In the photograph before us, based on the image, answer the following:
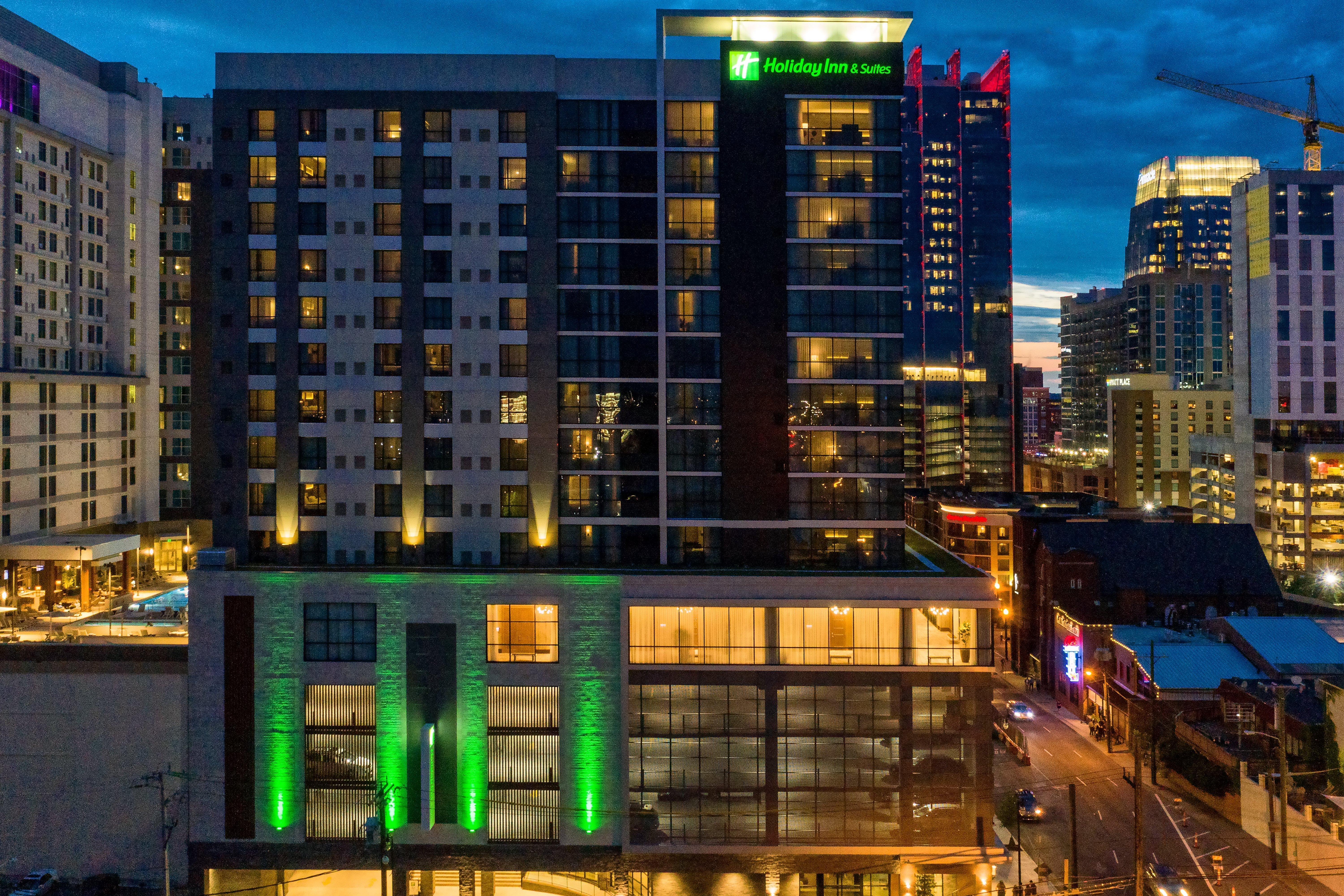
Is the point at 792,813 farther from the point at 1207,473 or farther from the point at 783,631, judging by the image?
the point at 1207,473

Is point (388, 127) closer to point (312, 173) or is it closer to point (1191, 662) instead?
point (312, 173)

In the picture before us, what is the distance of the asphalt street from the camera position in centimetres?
5034

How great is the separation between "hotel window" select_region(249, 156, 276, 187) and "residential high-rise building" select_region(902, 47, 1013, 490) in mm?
148349

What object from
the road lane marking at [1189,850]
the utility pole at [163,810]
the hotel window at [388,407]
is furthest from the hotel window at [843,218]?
the utility pole at [163,810]

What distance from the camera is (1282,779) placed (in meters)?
47.3

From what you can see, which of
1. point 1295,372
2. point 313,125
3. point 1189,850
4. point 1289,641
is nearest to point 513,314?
point 313,125

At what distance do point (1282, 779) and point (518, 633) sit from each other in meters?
41.6

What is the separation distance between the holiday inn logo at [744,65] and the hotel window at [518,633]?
33118 millimetres

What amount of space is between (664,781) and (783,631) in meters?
10.6

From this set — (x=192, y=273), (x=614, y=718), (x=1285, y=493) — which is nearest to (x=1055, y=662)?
(x=614, y=718)

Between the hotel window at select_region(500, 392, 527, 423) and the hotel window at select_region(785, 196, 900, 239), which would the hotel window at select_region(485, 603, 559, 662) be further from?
the hotel window at select_region(785, 196, 900, 239)

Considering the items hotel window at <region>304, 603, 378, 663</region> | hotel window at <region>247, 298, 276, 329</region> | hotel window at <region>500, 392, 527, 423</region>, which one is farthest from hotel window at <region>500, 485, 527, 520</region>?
hotel window at <region>247, 298, 276, 329</region>

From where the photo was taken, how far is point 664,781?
4944cm

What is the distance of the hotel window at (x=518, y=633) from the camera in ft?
165
